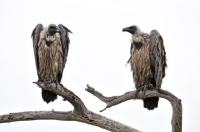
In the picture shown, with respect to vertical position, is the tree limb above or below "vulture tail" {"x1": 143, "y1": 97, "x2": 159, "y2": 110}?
below

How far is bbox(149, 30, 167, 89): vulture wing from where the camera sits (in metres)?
8.96

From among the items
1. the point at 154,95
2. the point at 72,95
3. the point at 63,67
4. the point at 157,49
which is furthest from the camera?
the point at 63,67

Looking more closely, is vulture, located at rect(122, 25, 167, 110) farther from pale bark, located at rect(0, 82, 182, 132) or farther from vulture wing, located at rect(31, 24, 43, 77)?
vulture wing, located at rect(31, 24, 43, 77)

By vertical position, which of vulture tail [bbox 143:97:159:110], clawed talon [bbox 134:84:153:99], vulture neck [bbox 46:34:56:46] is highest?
vulture neck [bbox 46:34:56:46]

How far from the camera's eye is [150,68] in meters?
9.15

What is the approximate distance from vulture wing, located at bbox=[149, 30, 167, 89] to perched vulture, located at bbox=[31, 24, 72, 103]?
1642 millimetres

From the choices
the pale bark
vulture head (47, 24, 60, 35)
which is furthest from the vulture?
vulture head (47, 24, 60, 35)

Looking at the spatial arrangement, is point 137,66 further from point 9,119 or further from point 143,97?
point 9,119

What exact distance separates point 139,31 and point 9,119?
2.85 meters

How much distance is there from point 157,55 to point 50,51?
1.93 meters

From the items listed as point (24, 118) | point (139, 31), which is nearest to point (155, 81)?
point (139, 31)

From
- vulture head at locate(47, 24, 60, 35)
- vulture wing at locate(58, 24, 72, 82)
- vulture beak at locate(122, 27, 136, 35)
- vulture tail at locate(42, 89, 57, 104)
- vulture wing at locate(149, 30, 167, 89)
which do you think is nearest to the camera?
vulture wing at locate(149, 30, 167, 89)

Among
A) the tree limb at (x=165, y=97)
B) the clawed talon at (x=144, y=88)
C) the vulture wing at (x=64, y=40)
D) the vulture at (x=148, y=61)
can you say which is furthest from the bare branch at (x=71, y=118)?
the vulture wing at (x=64, y=40)

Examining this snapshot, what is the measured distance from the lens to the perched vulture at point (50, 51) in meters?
9.48
